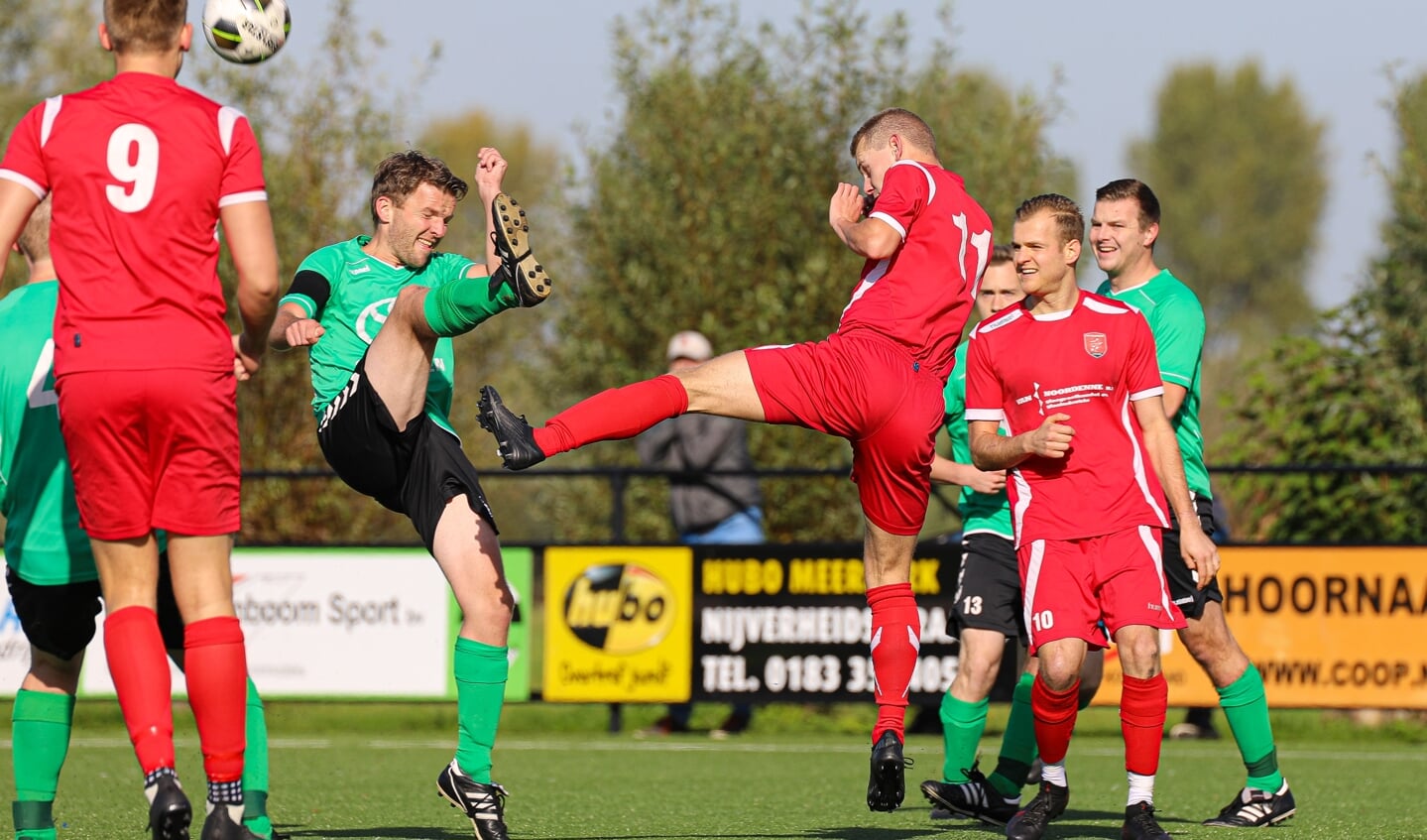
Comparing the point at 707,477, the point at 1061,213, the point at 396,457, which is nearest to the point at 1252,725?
the point at 1061,213

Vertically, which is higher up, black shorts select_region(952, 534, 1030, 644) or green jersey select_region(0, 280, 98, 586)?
green jersey select_region(0, 280, 98, 586)

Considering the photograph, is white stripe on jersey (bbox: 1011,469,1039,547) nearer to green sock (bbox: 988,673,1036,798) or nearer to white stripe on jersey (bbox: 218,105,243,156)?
green sock (bbox: 988,673,1036,798)

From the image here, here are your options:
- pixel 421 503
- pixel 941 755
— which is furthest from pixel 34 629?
pixel 941 755

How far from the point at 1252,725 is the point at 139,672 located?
4384 mm

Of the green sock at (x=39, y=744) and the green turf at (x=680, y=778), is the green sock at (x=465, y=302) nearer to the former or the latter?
the green sock at (x=39, y=744)

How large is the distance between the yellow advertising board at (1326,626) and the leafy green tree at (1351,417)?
115 inches

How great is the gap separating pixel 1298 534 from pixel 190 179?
11.7 m

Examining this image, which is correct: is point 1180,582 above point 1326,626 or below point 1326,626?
above

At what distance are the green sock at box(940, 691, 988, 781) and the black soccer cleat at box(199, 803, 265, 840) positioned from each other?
131 inches

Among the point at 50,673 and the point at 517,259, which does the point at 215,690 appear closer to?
the point at 50,673

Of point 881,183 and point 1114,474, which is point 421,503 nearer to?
point 881,183

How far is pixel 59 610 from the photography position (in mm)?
5262

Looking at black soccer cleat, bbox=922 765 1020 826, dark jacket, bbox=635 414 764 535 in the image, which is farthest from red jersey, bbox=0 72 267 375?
dark jacket, bbox=635 414 764 535

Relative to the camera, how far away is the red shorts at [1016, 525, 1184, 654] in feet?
19.8
